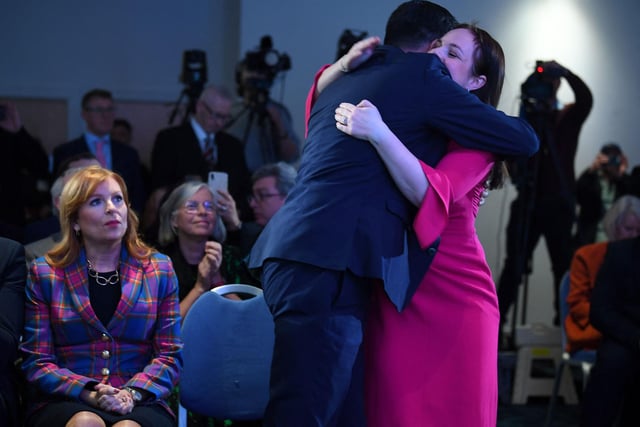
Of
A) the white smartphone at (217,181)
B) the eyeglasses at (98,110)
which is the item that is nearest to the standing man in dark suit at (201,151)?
the eyeglasses at (98,110)

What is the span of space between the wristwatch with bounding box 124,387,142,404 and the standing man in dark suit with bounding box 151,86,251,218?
2.17 meters

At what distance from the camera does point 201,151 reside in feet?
14.9

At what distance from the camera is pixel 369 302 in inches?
76.5

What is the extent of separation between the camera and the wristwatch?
7.65 ft

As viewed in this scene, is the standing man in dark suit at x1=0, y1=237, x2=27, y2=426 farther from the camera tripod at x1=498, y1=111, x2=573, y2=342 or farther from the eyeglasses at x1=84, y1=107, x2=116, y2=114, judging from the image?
the camera tripod at x1=498, y1=111, x2=573, y2=342

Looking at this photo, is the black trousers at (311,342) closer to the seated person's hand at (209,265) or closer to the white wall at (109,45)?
the seated person's hand at (209,265)

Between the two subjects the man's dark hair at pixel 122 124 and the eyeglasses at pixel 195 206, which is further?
the man's dark hair at pixel 122 124

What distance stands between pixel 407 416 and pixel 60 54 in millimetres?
4764

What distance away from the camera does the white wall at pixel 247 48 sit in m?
5.36

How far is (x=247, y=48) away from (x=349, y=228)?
13.1 feet

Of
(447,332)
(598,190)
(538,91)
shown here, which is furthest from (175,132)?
(447,332)

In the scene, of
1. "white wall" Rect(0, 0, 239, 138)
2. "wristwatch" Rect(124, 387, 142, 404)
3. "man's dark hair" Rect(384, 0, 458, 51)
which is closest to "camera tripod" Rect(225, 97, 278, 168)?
"white wall" Rect(0, 0, 239, 138)

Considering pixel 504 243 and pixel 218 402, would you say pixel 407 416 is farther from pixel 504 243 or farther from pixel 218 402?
pixel 504 243

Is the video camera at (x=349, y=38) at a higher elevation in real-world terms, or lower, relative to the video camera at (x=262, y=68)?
higher
